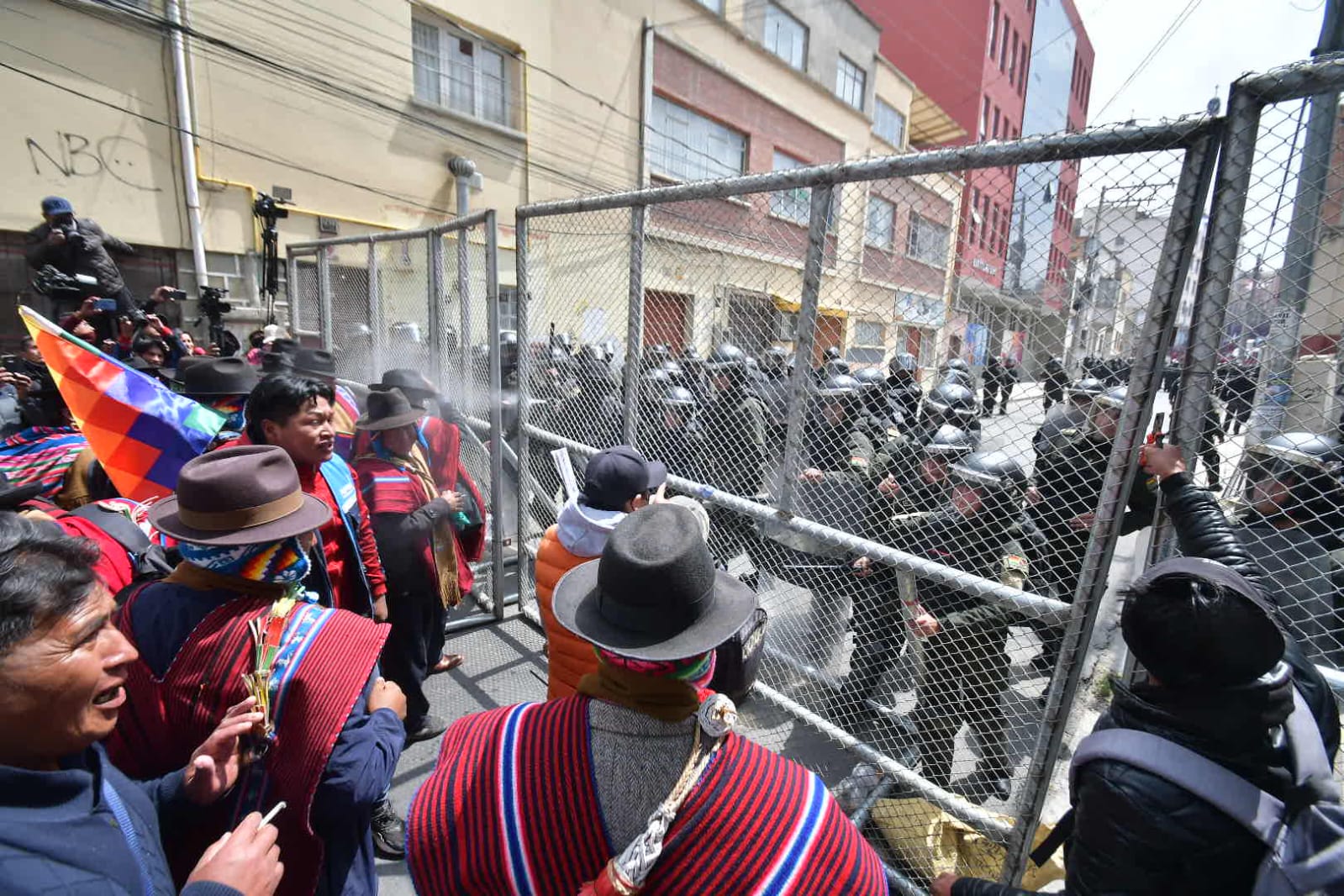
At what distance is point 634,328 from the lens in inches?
127

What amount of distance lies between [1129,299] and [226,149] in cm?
1173

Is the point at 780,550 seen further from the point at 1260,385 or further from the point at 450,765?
the point at 450,765

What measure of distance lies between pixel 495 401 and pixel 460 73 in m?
10.9

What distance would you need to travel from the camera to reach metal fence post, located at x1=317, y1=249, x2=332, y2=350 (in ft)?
21.8

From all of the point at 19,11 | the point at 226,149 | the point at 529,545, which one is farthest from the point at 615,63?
the point at 529,545

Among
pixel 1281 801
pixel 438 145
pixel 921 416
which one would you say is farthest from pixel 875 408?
pixel 438 145

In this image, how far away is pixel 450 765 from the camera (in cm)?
127

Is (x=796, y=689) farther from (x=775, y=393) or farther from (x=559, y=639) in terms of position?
(x=559, y=639)

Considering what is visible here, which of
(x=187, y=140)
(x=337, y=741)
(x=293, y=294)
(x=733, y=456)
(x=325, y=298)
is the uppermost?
(x=187, y=140)

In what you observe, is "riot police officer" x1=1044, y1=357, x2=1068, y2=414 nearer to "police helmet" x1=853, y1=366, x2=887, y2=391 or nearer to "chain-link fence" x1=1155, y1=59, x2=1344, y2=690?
"chain-link fence" x1=1155, y1=59, x2=1344, y2=690

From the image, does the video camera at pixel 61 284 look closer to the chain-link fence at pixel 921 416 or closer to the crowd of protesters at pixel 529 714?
the crowd of protesters at pixel 529 714

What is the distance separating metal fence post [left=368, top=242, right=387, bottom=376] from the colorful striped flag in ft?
10.3

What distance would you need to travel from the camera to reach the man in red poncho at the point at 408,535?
9.91ft

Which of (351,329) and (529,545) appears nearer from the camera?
(529,545)
